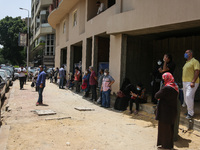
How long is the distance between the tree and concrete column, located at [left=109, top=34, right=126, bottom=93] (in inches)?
1609

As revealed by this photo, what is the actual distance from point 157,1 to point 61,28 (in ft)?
54.1

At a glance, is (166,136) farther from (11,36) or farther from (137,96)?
(11,36)

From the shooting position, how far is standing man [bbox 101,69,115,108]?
30.5 feet

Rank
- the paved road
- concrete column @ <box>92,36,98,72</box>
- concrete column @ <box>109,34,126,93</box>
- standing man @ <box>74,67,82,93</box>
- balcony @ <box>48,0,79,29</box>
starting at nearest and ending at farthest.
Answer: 1. the paved road
2. concrete column @ <box>109,34,126,93</box>
3. concrete column @ <box>92,36,98,72</box>
4. standing man @ <box>74,67,82,93</box>
5. balcony @ <box>48,0,79,29</box>

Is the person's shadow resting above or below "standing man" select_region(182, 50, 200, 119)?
below

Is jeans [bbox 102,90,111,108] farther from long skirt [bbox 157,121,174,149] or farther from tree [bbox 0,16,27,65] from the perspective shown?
tree [bbox 0,16,27,65]

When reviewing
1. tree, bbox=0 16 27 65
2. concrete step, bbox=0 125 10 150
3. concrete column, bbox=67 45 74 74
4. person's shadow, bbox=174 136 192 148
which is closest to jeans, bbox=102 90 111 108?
person's shadow, bbox=174 136 192 148

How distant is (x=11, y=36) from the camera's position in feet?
153

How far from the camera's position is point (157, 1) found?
24.3 feet

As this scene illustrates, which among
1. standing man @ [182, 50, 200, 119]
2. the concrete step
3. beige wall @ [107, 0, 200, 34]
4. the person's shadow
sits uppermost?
beige wall @ [107, 0, 200, 34]

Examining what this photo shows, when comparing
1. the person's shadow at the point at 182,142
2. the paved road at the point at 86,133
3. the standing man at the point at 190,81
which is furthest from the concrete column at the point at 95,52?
the person's shadow at the point at 182,142

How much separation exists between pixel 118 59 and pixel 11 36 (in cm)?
4314

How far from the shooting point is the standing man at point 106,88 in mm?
9305

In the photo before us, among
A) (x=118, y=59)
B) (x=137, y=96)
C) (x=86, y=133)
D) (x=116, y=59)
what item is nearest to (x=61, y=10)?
(x=116, y=59)
